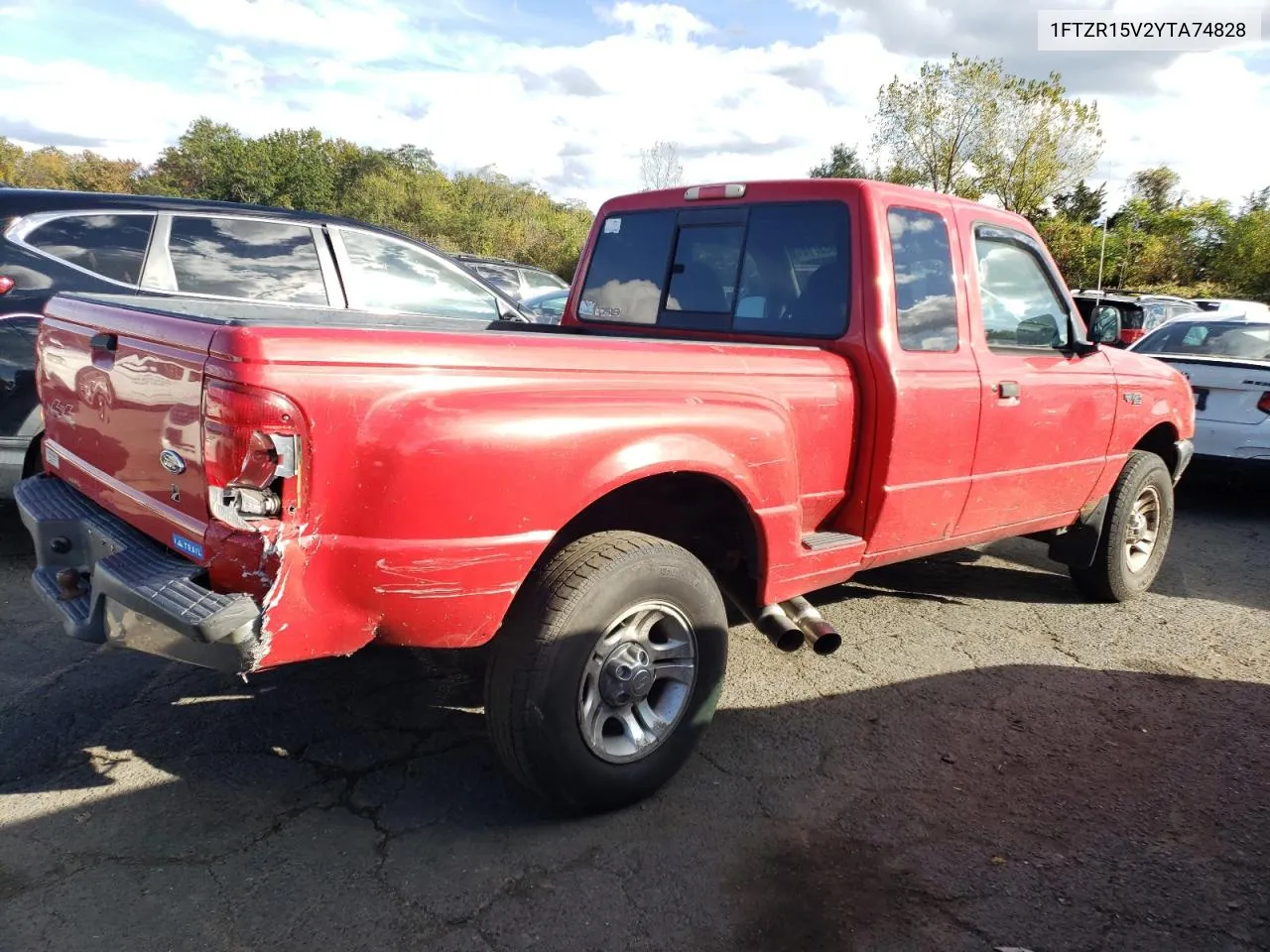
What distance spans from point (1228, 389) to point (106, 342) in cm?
758

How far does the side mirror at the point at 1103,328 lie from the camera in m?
4.56

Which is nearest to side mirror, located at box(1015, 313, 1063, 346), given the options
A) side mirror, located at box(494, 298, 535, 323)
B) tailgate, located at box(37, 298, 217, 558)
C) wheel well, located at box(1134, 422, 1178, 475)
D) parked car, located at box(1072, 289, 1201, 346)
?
wheel well, located at box(1134, 422, 1178, 475)

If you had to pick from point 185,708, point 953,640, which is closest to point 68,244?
point 185,708

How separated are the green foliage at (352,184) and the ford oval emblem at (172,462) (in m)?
37.9

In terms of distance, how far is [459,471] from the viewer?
7.63ft

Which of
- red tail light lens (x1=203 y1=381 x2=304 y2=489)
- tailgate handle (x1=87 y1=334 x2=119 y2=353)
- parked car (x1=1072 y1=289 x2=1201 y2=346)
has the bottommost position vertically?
red tail light lens (x1=203 y1=381 x2=304 y2=489)

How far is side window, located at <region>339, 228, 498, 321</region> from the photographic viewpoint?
5605mm

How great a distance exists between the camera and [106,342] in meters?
2.69

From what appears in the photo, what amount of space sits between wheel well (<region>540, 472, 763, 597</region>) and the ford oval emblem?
1099mm

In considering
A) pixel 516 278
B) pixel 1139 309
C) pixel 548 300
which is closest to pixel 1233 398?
pixel 1139 309

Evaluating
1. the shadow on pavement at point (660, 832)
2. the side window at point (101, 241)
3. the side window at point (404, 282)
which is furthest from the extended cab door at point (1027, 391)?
the side window at point (101, 241)

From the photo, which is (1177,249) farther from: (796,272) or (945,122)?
(796,272)

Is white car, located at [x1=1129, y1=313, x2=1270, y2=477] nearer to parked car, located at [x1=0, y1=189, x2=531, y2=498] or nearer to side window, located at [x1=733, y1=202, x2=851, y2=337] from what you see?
side window, located at [x1=733, y1=202, x2=851, y2=337]

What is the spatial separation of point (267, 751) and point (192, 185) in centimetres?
5995
